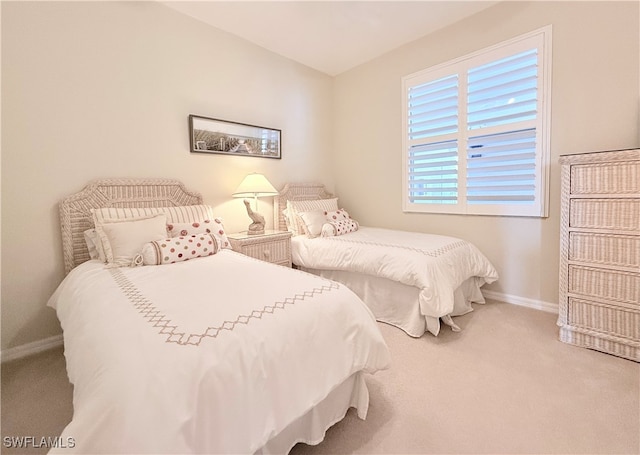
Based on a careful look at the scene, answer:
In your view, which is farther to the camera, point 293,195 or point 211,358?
point 293,195

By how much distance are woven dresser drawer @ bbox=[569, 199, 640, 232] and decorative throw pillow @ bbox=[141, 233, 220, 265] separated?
2.55 metres

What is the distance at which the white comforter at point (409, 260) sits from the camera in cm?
210

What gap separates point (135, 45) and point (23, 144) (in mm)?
1149

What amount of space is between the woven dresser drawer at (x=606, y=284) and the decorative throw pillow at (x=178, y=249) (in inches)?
101

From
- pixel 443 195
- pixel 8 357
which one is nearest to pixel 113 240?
pixel 8 357

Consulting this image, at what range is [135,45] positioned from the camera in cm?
242

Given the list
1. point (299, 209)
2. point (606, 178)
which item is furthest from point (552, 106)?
point (299, 209)

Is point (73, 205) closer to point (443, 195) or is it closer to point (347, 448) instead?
point (347, 448)

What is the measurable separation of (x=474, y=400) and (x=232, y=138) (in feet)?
9.66

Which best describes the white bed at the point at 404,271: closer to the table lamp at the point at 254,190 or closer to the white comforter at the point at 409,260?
the white comforter at the point at 409,260

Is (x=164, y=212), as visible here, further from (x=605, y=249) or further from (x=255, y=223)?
(x=605, y=249)

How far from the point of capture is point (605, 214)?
1.87 meters

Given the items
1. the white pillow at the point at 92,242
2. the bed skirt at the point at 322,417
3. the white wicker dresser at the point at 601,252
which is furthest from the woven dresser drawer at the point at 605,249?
the white pillow at the point at 92,242

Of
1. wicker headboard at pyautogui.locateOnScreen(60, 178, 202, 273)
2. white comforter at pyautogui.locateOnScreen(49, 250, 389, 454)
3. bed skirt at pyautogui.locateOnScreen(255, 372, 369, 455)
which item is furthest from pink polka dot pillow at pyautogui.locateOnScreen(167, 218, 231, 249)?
bed skirt at pyautogui.locateOnScreen(255, 372, 369, 455)
